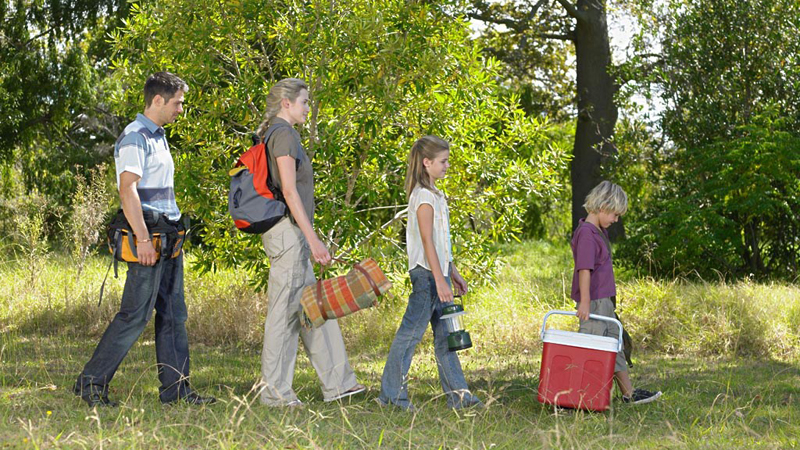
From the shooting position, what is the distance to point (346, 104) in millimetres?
7102

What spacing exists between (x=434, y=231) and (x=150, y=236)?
1.57 metres

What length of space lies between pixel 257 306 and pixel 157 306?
3143 mm

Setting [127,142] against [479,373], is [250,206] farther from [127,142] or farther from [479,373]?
[479,373]

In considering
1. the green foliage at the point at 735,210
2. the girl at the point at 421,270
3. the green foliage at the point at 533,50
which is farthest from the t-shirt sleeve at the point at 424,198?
the green foliage at the point at 533,50

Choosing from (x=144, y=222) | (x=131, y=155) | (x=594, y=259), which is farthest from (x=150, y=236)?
(x=594, y=259)

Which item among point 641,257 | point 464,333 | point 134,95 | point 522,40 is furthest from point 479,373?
point 522,40

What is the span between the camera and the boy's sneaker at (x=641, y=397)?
538 cm

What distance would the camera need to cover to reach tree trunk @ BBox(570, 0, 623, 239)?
16.2 m

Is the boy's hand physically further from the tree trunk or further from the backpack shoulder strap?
the tree trunk

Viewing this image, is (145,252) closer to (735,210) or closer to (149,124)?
(149,124)

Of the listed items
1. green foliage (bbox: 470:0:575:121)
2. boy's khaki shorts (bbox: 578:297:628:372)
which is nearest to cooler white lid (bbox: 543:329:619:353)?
boy's khaki shorts (bbox: 578:297:628:372)

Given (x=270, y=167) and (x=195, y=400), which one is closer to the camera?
(x=270, y=167)

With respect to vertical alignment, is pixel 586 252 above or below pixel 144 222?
below

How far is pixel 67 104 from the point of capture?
1692 cm
